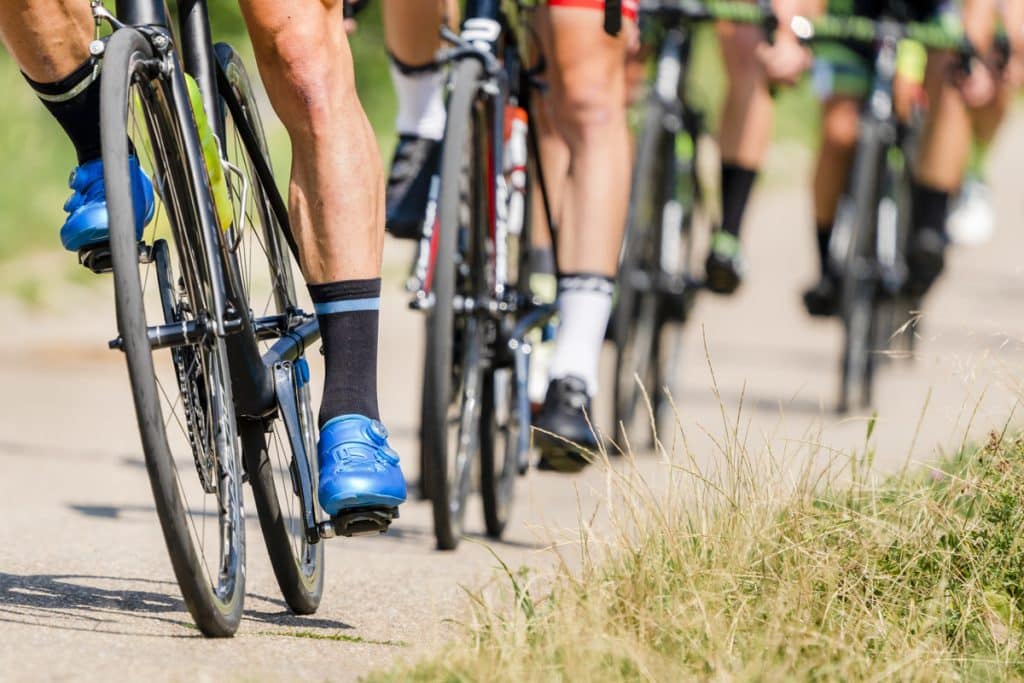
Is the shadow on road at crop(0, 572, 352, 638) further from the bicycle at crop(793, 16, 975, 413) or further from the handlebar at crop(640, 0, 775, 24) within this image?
the bicycle at crop(793, 16, 975, 413)

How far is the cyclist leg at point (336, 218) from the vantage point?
3.12m

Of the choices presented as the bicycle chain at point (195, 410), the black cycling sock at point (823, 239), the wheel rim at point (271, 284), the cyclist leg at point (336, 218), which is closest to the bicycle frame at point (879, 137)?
the black cycling sock at point (823, 239)

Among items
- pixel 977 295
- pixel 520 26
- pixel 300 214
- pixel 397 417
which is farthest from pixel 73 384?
pixel 977 295

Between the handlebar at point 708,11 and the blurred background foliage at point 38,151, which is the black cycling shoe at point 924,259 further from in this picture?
the handlebar at point 708,11

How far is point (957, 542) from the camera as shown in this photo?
310cm

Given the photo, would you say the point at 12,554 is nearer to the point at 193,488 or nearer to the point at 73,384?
the point at 193,488

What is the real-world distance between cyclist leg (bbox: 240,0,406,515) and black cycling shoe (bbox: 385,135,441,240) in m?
1.46

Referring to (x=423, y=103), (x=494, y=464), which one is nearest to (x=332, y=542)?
(x=494, y=464)

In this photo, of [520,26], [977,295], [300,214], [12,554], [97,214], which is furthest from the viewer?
[977,295]

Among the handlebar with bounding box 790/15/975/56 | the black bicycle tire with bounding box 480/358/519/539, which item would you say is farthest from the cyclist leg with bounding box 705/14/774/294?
the black bicycle tire with bounding box 480/358/519/539

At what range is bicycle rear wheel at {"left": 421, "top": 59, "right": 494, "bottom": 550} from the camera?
425 cm

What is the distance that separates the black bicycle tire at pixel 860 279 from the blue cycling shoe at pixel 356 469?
459 centimetres

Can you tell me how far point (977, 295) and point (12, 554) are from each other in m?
9.11

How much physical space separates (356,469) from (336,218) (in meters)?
0.41
